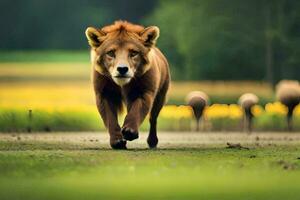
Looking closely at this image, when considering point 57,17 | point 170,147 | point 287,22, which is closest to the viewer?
point 170,147

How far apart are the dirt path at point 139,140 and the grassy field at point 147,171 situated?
2 centimetres

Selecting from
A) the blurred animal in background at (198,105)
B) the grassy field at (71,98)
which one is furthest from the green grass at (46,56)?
the blurred animal in background at (198,105)

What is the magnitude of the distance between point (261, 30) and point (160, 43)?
8.78ft

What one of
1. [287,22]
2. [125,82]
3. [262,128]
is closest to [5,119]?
[262,128]

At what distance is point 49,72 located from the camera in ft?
124

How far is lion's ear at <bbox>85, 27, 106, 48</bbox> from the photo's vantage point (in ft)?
47.4

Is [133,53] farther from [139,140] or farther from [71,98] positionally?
[71,98]

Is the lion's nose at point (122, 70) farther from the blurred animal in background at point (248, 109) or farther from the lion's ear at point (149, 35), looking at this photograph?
the blurred animal in background at point (248, 109)

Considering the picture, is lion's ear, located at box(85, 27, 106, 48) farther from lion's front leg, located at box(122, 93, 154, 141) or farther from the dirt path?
the dirt path

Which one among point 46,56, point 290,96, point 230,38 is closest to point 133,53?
point 290,96

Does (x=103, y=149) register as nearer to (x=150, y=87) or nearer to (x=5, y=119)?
(x=150, y=87)

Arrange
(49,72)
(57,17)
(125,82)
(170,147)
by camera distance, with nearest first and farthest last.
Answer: (125,82) < (170,147) < (49,72) < (57,17)

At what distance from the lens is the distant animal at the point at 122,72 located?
46.5 feet

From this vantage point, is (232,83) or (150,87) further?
(232,83)
